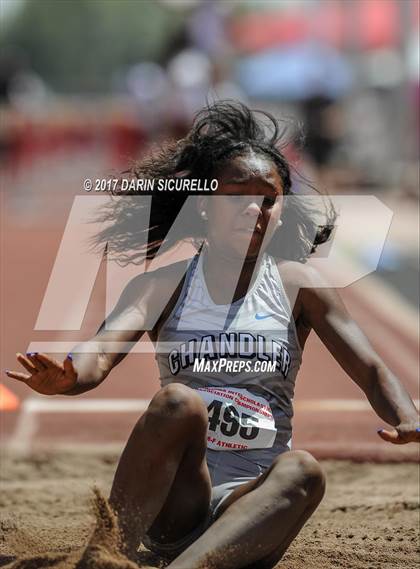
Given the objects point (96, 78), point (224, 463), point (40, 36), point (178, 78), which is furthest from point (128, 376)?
point (40, 36)

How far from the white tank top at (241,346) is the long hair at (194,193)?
0.89 ft

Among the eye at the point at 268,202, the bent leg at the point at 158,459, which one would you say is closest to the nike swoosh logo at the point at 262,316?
the eye at the point at 268,202

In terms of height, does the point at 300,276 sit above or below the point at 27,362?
above

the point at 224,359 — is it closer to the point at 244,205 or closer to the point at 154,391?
the point at 244,205

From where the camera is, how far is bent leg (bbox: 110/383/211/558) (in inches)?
124

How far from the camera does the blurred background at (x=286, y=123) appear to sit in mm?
8945

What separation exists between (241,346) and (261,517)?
604 mm

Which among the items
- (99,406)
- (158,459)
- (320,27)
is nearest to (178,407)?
(158,459)

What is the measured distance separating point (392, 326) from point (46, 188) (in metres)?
10.9

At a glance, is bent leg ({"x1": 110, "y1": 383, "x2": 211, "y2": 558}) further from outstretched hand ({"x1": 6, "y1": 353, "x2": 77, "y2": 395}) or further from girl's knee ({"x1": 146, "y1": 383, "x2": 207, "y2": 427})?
outstretched hand ({"x1": 6, "y1": 353, "x2": 77, "y2": 395})

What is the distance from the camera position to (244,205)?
11.6ft

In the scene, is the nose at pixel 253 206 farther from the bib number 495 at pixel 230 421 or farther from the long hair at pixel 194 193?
the bib number 495 at pixel 230 421

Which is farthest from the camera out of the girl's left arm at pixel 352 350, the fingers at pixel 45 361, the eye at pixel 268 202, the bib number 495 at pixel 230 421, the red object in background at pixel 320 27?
the red object in background at pixel 320 27

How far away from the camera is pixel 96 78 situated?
62375mm
